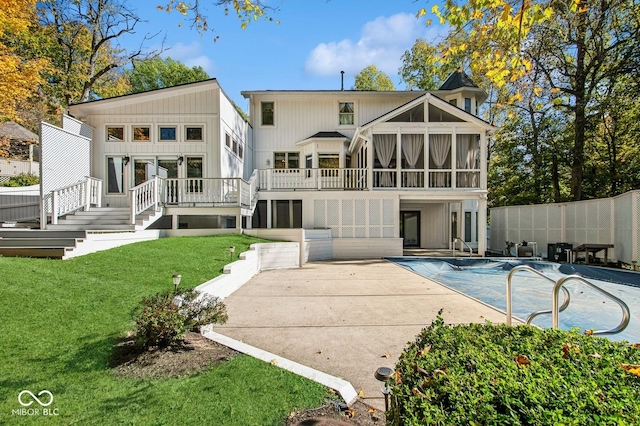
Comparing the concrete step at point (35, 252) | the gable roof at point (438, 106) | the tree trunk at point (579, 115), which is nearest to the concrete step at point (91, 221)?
the concrete step at point (35, 252)

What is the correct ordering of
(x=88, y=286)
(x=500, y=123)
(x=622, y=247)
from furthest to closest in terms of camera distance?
(x=500, y=123), (x=622, y=247), (x=88, y=286)

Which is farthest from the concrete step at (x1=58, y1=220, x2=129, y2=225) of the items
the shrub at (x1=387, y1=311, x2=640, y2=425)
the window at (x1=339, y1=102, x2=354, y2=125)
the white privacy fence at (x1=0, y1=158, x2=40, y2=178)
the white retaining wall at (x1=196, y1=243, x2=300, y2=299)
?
the white privacy fence at (x1=0, y1=158, x2=40, y2=178)

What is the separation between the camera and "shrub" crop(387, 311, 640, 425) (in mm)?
1376

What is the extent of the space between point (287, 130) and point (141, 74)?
75.2ft

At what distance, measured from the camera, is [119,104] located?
13.6 meters

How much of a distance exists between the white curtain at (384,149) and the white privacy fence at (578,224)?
292 inches

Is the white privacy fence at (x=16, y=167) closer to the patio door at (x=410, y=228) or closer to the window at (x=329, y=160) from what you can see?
the window at (x=329, y=160)

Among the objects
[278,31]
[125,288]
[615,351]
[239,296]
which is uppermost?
[278,31]

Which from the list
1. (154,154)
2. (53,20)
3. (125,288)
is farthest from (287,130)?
(53,20)

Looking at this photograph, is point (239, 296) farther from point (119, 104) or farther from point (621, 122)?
point (621, 122)

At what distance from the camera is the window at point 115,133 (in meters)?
13.7

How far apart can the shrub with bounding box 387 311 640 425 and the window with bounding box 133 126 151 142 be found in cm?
1459

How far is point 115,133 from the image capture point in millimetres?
13773

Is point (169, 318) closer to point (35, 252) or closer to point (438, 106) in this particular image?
point (35, 252)
